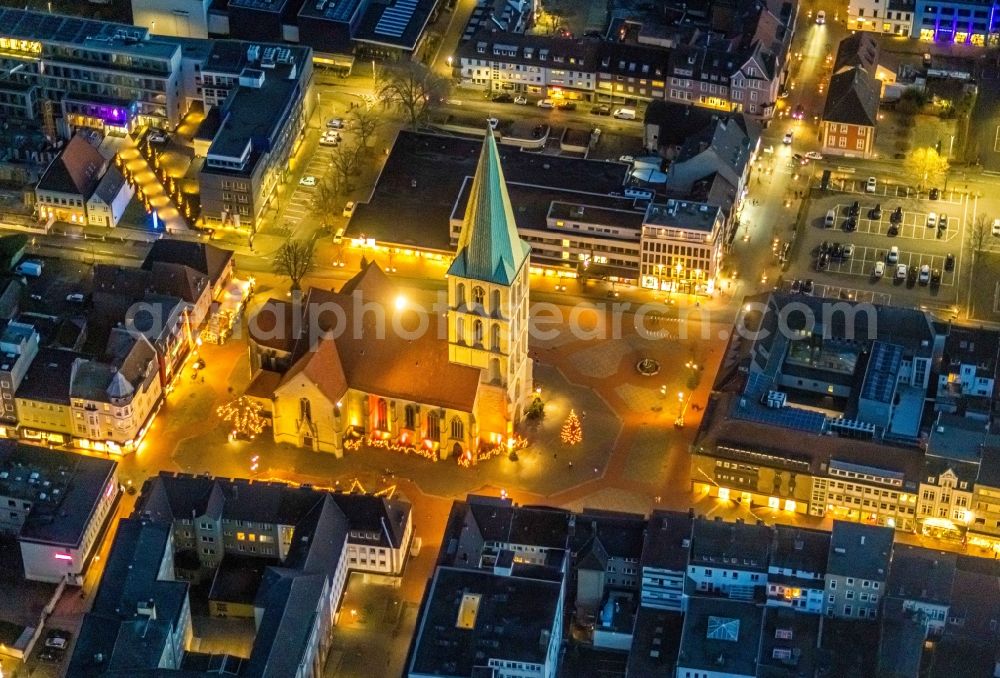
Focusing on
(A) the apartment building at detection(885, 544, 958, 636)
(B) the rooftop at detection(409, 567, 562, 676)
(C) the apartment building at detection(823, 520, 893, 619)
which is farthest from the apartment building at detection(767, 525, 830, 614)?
(B) the rooftop at detection(409, 567, 562, 676)

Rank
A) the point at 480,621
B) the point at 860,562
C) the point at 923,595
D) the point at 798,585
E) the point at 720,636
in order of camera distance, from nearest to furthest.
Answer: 1. the point at 720,636
2. the point at 480,621
3. the point at 923,595
4. the point at 860,562
5. the point at 798,585

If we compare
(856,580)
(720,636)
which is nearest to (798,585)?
(856,580)

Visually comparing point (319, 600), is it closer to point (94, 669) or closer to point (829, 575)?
point (94, 669)

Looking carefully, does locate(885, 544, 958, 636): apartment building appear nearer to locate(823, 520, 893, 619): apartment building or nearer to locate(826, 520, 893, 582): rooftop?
locate(823, 520, 893, 619): apartment building

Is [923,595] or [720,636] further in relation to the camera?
[923,595]

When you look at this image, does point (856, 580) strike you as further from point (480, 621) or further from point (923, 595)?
point (480, 621)

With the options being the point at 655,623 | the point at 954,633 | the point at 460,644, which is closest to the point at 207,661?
the point at 460,644
